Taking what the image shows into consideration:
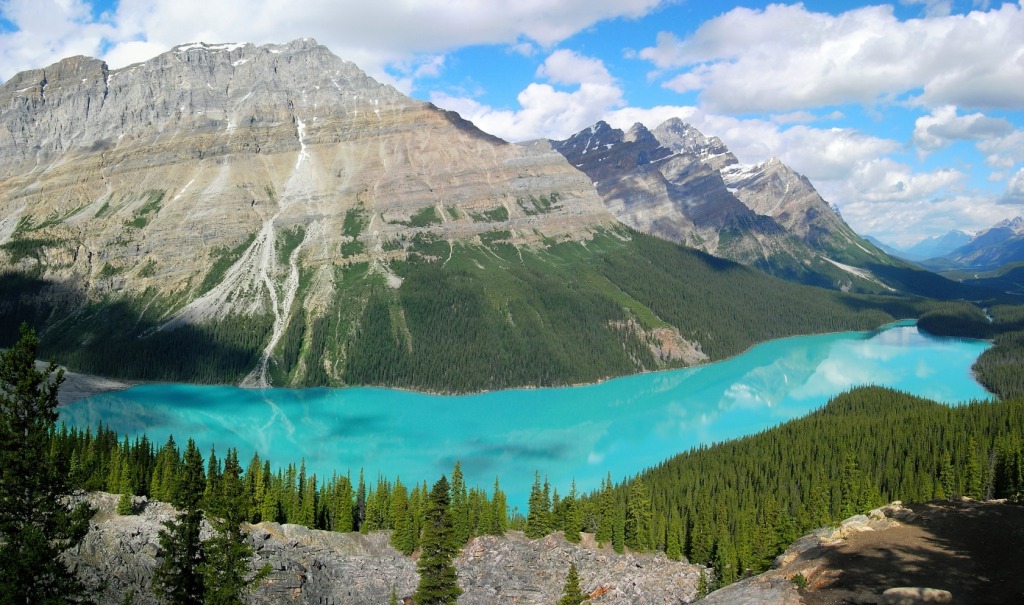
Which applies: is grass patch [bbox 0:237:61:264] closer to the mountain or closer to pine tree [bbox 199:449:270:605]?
the mountain

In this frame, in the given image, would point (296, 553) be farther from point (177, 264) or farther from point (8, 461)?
point (177, 264)

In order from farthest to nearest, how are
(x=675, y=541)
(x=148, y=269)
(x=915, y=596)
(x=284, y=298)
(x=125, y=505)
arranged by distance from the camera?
(x=148, y=269), (x=284, y=298), (x=675, y=541), (x=125, y=505), (x=915, y=596)

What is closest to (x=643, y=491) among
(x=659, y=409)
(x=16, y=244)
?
(x=659, y=409)

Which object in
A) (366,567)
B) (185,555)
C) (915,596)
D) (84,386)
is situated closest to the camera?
(915,596)

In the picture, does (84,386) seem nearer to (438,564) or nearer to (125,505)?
(125,505)

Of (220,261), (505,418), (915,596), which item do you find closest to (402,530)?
(915,596)
